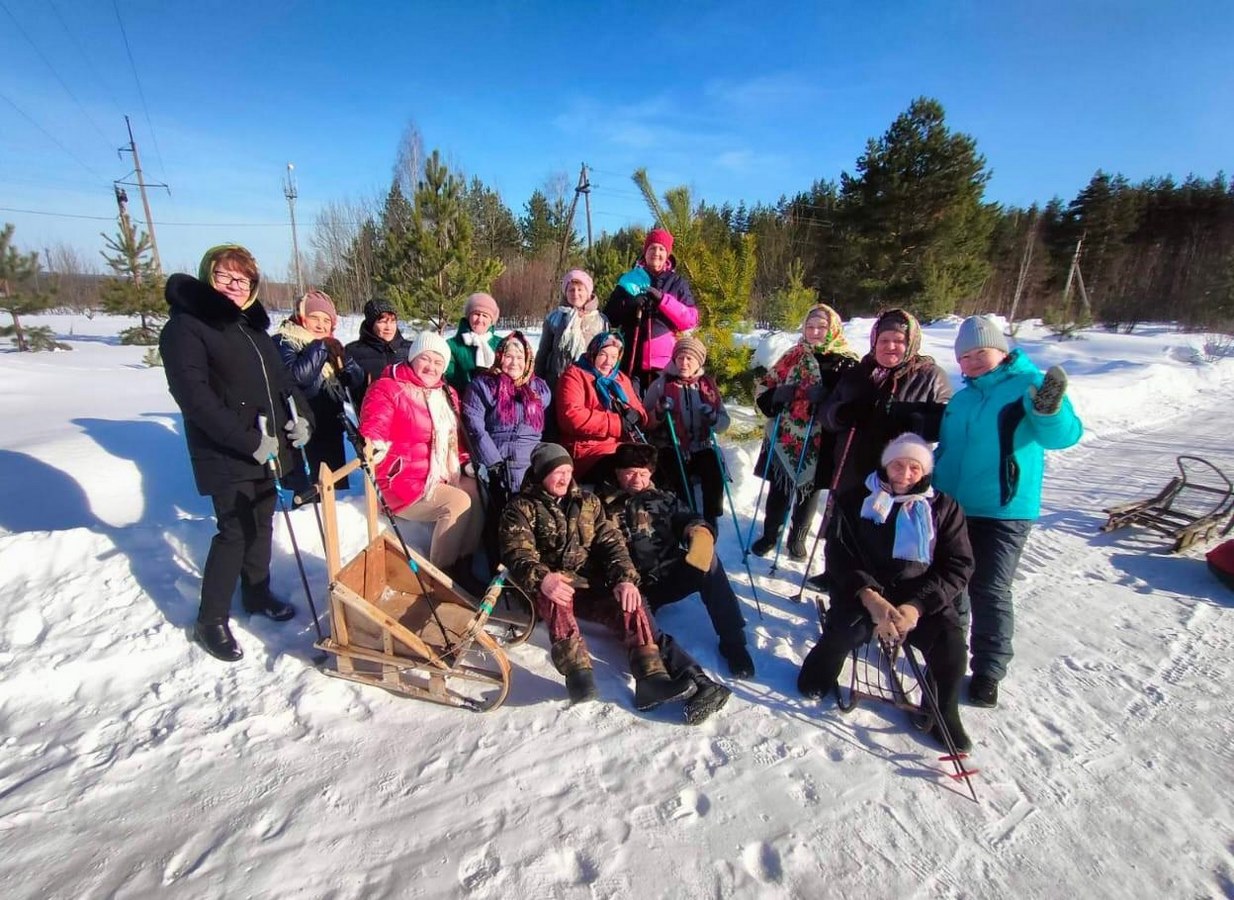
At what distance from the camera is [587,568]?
3.31 m

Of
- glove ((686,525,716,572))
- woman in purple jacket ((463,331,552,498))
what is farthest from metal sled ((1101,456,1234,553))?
woman in purple jacket ((463,331,552,498))

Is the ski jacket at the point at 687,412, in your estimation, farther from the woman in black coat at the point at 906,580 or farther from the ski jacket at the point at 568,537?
the woman in black coat at the point at 906,580

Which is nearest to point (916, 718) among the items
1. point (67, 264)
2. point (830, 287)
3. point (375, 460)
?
point (375, 460)

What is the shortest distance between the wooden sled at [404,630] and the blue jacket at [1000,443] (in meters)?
2.56

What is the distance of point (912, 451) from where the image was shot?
2.79 meters

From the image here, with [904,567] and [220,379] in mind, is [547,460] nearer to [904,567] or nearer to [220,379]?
[220,379]

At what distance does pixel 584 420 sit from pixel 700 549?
1.29 meters

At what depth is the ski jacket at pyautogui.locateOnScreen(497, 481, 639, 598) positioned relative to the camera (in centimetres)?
316

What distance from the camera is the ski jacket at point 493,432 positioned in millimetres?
3742

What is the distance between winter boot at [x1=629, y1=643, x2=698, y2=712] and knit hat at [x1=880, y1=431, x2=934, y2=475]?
152cm

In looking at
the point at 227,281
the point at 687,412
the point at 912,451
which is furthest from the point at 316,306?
the point at 912,451

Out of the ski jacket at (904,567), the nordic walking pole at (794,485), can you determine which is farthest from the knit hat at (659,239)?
the ski jacket at (904,567)

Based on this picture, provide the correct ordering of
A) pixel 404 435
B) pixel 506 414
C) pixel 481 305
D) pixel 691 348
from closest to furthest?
pixel 404 435
pixel 506 414
pixel 691 348
pixel 481 305

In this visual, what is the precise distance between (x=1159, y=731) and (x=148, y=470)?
762 cm
